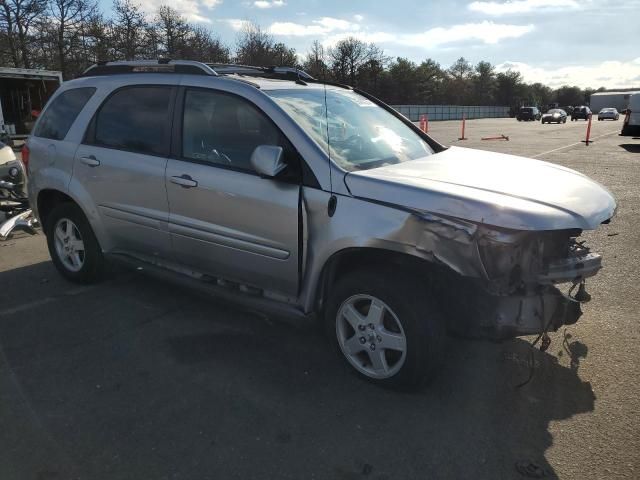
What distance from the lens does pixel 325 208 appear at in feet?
10.2

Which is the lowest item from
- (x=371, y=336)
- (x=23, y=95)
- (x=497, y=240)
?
(x=371, y=336)

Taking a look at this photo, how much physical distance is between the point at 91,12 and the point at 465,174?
42.0 m

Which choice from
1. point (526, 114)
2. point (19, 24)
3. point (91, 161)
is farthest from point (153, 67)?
point (526, 114)

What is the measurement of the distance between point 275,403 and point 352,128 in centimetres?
202

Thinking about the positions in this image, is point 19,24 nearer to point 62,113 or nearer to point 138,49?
point 138,49

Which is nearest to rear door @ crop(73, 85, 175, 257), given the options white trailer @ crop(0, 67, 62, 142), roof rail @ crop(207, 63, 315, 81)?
roof rail @ crop(207, 63, 315, 81)

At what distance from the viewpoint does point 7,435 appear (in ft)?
9.00

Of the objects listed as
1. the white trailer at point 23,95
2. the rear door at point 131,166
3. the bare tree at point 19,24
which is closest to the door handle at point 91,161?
the rear door at point 131,166

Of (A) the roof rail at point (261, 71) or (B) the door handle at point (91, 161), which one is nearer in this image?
(A) the roof rail at point (261, 71)

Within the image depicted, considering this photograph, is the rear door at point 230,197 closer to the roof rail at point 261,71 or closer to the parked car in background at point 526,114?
the roof rail at point 261,71

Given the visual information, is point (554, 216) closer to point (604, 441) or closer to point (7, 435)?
point (604, 441)

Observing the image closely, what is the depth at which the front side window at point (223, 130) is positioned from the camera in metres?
3.48

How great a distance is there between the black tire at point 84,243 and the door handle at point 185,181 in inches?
53.3

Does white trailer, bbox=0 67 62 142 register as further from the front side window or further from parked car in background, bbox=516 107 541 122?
parked car in background, bbox=516 107 541 122
